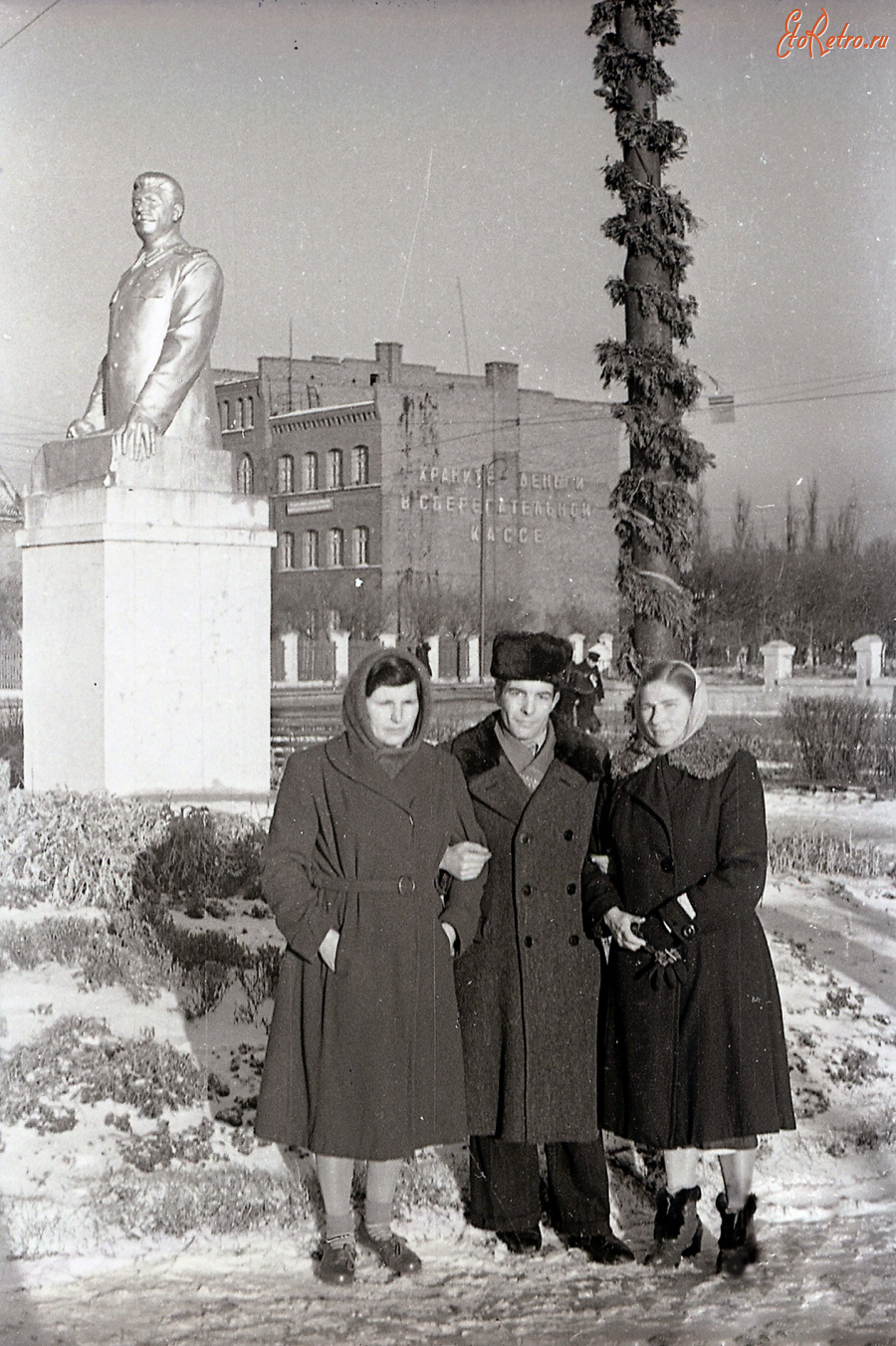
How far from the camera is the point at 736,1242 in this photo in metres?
3.87

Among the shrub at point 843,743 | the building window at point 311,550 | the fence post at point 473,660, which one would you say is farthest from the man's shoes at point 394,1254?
the building window at point 311,550

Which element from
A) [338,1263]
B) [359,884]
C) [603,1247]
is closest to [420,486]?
[359,884]

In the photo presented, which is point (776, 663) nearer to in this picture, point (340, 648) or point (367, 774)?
point (340, 648)

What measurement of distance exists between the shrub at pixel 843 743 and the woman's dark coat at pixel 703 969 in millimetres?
7794

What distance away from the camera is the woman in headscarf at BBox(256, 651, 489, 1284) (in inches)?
146

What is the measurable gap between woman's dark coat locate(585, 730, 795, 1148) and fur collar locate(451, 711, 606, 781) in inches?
6.6

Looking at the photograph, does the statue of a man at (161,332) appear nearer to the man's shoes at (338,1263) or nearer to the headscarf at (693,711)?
the headscarf at (693,711)

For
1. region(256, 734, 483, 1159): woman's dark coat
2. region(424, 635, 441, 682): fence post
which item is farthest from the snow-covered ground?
region(424, 635, 441, 682): fence post

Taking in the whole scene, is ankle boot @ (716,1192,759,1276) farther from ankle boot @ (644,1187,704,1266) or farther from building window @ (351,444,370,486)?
building window @ (351,444,370,486)

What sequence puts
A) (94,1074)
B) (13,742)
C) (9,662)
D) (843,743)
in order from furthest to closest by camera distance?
(9,662) → (843,743) → (13,742) → (94,1074)

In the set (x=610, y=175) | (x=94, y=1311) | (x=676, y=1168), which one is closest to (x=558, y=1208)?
(x=676, y=1168)

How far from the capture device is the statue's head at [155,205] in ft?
24.0

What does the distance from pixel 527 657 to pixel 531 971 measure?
873mm

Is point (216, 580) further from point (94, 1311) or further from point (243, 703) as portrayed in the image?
point (94, 1311)
